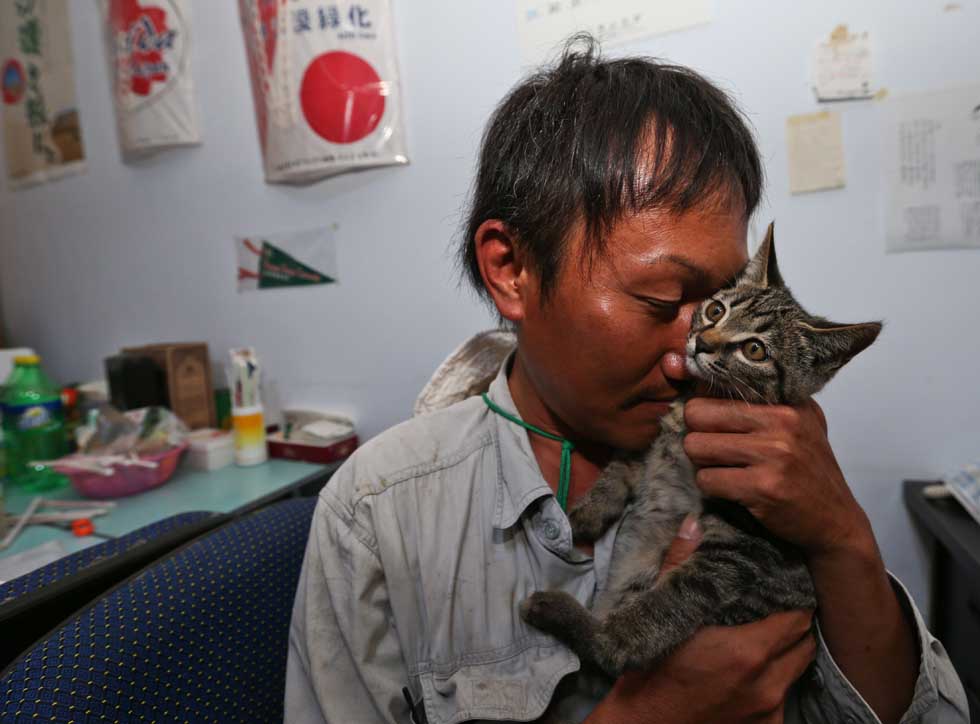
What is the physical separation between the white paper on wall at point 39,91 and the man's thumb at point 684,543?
10.6ft

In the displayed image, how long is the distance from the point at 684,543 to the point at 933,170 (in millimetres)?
1301

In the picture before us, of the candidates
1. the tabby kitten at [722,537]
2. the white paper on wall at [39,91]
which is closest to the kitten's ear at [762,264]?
the tabby kitten at [722,537]

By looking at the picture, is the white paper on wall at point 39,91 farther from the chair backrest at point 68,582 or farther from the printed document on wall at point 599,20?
the chair backrest at point 68,582


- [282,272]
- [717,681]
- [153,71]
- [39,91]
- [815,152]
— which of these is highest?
[39,91]

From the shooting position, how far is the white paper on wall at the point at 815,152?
149 cm

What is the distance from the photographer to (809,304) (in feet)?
5.12

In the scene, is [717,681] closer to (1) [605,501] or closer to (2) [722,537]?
(2) [722,537]

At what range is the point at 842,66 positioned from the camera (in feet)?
4.78

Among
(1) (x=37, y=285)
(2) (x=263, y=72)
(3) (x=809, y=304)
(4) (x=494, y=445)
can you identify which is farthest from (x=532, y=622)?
(1) (x=37, y=285)

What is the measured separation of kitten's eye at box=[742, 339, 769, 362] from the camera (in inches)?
33.8

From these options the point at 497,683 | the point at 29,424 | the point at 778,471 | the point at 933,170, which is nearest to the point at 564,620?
the point at 497,683

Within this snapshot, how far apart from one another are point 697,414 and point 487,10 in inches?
63.6

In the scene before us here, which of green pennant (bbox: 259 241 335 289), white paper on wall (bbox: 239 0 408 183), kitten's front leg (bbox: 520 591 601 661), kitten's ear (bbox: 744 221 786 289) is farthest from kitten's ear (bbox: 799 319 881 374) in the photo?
green pennant (bbox: 259 241 335 289)

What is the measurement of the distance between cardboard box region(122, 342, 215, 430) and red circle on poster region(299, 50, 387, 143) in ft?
3.63
